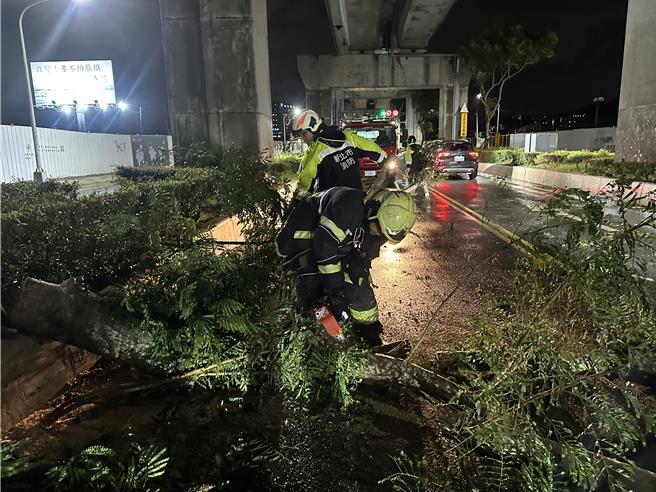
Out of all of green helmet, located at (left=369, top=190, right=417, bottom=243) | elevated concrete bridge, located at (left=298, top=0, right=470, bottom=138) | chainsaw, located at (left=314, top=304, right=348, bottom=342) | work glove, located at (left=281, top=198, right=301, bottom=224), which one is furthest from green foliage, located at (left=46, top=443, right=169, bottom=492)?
elevated concrete bridge, located at (left=298, top=0, right=470, bottom=138)

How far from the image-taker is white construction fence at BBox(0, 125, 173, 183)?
22344 mm

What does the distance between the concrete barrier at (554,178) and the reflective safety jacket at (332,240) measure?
20.6ft

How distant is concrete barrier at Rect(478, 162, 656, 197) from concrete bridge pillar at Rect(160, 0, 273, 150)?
19.8ft

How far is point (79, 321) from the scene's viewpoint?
3133 mm

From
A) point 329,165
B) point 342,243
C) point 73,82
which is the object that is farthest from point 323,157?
point 73,82

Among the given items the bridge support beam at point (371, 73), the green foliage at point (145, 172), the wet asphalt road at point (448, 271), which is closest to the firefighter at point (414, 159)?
the wet asphalt road at point (448, 271)

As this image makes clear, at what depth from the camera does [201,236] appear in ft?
13.9

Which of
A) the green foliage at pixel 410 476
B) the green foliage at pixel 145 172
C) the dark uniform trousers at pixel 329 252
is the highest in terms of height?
the green foliage at pixel 145 172

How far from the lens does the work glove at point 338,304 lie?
3342mm

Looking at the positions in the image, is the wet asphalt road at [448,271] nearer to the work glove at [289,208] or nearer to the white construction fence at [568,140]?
the work glove at [289,208]

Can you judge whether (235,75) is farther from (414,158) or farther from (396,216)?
(396,216)

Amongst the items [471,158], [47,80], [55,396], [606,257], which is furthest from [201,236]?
[47,80]

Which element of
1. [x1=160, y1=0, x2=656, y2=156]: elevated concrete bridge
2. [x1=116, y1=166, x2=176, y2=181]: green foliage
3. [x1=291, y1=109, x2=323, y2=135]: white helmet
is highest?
[x1=160, y1=0, x2=656, y2=156]: elevated concrete bridge

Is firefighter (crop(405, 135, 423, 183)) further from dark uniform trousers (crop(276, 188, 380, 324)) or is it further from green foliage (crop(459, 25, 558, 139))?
green foliage (crop(459, 25, 558, 139))
